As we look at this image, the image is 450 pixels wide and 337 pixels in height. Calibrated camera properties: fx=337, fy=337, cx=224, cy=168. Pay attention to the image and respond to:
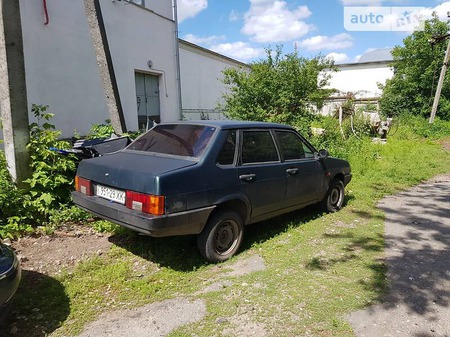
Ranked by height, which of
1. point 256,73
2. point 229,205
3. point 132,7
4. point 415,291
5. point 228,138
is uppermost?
point 132,7

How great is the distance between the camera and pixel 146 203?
10.6 feet

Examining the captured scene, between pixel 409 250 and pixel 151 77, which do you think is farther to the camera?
pixel 151 77

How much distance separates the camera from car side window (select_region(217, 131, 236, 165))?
376 centimetres

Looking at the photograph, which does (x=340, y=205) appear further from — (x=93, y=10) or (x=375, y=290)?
(x=93, y=10)

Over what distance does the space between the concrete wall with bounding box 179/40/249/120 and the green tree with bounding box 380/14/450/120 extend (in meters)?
13.3

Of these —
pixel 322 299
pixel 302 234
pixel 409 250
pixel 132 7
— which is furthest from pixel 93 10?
pixel 409 250

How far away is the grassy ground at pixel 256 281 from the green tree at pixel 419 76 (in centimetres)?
2095

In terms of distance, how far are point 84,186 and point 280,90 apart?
25.1 feet

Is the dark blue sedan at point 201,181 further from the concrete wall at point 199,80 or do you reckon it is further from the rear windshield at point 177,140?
the concrete wall at point 199,80

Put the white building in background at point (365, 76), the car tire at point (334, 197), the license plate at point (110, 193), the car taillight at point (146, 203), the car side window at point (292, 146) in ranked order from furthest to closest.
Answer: the white building in background at point (365, 76)
the car tire at point (334, 197)
the car side window at point (292, 146)
the license plate at point (110, 193)
the car taillight at point (146, 203)

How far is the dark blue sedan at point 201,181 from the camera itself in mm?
3264

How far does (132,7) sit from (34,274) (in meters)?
8.47

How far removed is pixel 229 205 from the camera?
3.89m

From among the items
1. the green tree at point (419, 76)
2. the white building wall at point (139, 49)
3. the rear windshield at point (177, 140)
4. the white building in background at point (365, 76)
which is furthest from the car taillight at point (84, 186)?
the white building in background at point (365, 76)
